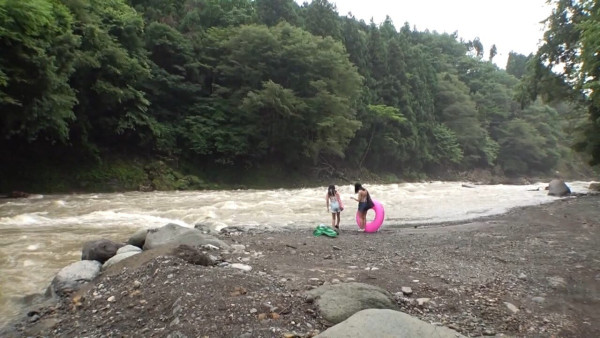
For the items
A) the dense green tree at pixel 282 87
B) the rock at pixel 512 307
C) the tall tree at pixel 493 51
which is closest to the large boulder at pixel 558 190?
the dense green tree at pixel 282 87

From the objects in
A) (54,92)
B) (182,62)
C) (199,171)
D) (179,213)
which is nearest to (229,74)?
(182,62)

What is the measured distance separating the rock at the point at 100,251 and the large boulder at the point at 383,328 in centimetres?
499

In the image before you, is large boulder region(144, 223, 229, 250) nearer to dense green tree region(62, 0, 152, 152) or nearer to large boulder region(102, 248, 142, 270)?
large boulder region(102, 248, 142, 270)

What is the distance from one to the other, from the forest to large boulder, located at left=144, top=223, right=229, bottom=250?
9.02m

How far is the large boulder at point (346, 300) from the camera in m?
4.20

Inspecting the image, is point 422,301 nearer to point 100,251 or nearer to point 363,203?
point 100,251

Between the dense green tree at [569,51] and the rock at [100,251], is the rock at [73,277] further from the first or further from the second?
the dense green tree at [569,51]

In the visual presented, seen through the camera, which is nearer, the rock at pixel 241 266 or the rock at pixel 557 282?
the rock at pixel 557 282

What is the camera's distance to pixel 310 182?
3391 cm

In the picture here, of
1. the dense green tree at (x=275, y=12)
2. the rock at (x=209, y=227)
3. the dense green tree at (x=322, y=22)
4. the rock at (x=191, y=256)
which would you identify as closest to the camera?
the rock at (x=191, y=256)

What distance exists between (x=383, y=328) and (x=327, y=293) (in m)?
1.14

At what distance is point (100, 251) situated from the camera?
693cm


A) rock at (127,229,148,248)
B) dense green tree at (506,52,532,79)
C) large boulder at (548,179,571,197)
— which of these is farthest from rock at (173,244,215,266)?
dense green tree at (506,52,532,79)

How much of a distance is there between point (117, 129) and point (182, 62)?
31.5ft
